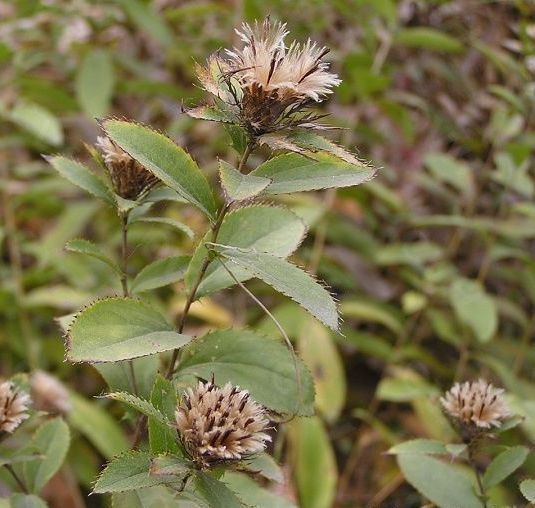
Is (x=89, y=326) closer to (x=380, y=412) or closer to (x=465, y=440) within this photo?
(x=465, y=440)

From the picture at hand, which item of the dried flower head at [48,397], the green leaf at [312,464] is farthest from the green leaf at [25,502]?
the green leaf at [312,464]

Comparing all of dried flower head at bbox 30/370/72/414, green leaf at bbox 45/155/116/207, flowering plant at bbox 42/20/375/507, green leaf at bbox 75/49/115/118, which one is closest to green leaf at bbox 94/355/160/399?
flowering plant at bbox 42/20/375/507

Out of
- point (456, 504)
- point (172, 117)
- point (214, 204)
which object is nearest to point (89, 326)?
point (214, 204)

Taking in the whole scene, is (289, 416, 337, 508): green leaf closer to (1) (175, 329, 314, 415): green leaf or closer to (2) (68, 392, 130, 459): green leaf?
(2) (68, 392, 130, 459): green leaf

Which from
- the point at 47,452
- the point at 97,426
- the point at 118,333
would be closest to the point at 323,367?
the point at 97,426

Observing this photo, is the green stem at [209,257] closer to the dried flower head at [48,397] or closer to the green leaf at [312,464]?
the dried flower head at [48,397]

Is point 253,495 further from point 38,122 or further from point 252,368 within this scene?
point 38,122
